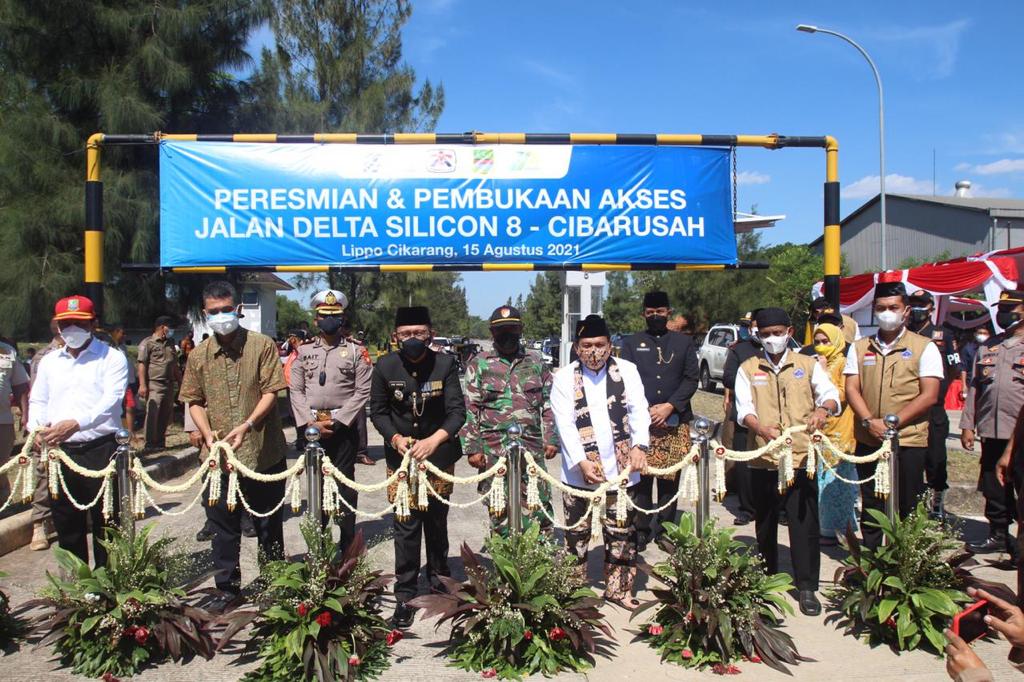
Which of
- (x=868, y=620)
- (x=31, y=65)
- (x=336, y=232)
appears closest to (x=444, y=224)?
(x=336, y=232)

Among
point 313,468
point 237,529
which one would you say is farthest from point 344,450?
point 313,468

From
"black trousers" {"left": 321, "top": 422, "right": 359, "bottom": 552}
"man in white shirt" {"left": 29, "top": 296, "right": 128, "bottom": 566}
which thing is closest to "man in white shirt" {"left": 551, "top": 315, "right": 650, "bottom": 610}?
"black trousers" {"left": 321, "top": 422, "right": 359, "bottom": 552}

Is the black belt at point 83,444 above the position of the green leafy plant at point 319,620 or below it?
above

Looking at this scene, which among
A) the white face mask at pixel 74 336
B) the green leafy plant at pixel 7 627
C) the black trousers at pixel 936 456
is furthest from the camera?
the black trousers at pixel 936 456

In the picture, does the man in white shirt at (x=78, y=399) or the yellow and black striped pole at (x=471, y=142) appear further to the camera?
the yellow and black striped pole at (x=471, y=142)

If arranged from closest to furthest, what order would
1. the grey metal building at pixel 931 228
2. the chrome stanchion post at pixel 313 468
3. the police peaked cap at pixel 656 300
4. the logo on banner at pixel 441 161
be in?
1. the chrome stanchion post at pixel 313 468
2. the police peaked cap at pixel 656 300
3. the logo on banner at pixel 441 161
4. the grey metal building at pixel 931 228

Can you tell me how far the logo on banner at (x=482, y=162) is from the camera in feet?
21.5

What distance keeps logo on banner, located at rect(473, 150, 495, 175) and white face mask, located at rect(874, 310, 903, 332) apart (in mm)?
3412

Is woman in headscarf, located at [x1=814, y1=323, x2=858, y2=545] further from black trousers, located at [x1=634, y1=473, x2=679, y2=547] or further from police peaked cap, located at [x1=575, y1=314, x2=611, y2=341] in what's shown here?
police peaked cap, located at [x1=575, y1=314, x2=611, y2=341]

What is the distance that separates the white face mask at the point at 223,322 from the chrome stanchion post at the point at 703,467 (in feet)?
9.57

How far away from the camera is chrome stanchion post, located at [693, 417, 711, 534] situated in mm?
4441

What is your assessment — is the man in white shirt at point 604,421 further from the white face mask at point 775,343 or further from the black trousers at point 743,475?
the black trousers at point 743,475

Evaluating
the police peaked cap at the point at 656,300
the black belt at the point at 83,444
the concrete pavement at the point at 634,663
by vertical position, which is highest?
the police peaked cap at the point at 656,300

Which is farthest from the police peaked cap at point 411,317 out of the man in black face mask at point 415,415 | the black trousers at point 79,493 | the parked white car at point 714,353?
the parked white car at point 714,353
